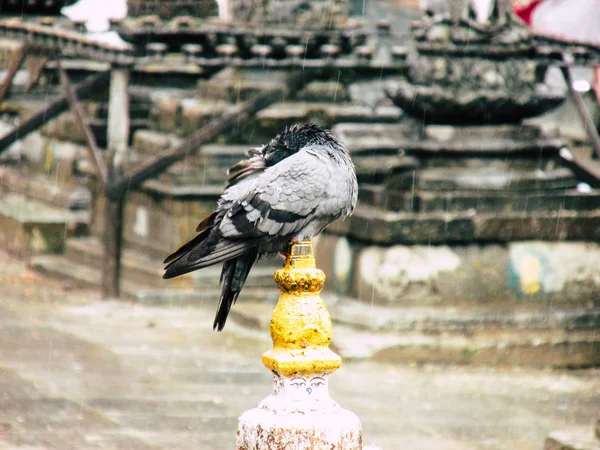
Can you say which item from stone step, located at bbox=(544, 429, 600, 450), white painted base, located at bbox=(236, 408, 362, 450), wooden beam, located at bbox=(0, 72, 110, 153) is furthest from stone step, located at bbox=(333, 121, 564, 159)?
white painted base, located at bbox=(236, 408, 362, 450)

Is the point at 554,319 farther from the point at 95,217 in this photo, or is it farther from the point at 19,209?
the point at 19,209

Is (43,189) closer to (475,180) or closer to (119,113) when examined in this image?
(119,113)

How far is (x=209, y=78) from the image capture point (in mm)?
12883

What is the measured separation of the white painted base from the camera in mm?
4254

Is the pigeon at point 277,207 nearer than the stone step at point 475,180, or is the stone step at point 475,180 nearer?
the pigeon at point 277,207

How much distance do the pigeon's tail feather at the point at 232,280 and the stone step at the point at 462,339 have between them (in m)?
4.02

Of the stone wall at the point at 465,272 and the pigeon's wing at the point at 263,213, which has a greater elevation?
the pigeon's wing at the point at 263,213

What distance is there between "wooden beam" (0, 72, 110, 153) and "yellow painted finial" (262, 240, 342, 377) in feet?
26.0

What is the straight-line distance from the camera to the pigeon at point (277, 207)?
184 inches

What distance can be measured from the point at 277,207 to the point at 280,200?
0.03 meters

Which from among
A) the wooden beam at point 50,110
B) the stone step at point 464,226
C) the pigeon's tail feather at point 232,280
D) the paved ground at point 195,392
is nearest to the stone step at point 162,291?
the paved ground at point 195,392

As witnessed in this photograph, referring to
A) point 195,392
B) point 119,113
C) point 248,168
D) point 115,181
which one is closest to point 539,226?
point 195,392

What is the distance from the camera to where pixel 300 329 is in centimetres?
433

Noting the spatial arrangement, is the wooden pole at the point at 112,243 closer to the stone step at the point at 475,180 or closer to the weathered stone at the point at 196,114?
the weathered stone at the point at 196,114
